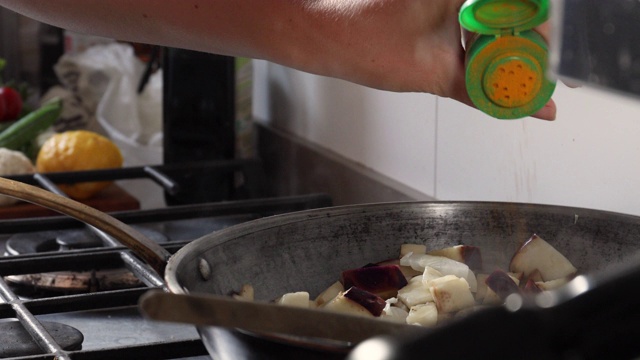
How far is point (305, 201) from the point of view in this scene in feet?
3.96

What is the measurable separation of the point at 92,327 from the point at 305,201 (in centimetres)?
38

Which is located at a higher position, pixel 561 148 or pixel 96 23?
pixel 96 23

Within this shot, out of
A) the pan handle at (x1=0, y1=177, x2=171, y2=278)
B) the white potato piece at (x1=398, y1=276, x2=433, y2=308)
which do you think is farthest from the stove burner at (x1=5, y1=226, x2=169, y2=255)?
the white potato piece at (x1=398, y1=276, x2=433, y2=308)

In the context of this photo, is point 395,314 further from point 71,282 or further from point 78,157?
point 78,157

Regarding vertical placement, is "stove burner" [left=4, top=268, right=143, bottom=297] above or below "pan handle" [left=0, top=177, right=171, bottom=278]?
below

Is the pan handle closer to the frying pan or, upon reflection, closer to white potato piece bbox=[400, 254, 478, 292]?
the frying pan

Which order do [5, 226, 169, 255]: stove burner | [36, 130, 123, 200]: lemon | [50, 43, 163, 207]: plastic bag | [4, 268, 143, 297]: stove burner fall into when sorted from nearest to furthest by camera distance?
1. [4, 268, 143, 297]: stove burner
2. [5, 226, 169, 255]: stove burner
3. [36, 130, 123, 200]: lemon
4. [50, 43, 163, 207]: plastic bag

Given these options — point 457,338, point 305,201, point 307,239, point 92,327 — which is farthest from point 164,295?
point 305,201

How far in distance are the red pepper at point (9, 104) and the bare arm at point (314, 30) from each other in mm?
972

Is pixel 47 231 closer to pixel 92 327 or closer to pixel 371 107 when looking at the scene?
pixel 92 327

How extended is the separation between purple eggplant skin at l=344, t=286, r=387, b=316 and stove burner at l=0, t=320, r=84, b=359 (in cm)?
27

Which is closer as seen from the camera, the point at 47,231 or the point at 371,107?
the point at 47,231

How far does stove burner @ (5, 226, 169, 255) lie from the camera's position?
1.13 metres

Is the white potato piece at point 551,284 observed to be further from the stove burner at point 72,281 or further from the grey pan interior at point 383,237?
the stove burner at point 72,281
